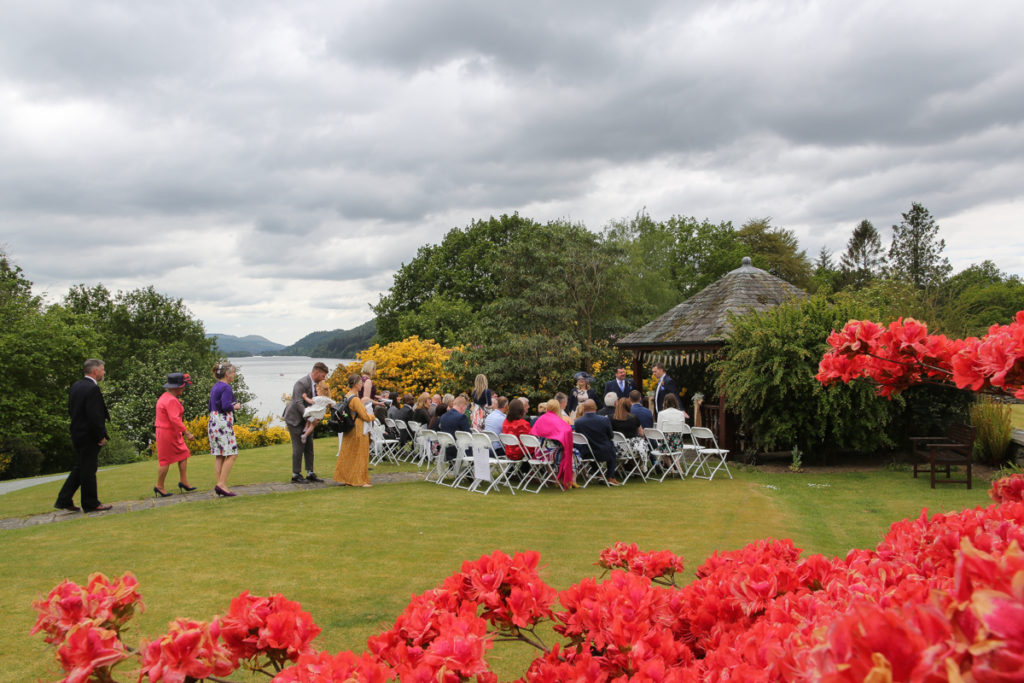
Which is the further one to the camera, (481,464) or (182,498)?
(481,464)

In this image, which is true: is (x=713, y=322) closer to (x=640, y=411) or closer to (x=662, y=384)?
(x=662, y=384)

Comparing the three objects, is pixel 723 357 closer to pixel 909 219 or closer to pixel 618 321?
pixel 618 321

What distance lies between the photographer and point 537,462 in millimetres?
9219

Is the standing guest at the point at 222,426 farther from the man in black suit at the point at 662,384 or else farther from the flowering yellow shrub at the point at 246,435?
the flowering yellow shrub at the point at 246,435

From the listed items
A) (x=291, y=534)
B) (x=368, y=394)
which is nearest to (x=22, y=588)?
(x=291, y=534)

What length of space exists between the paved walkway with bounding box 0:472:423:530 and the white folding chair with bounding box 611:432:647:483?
3.40 m

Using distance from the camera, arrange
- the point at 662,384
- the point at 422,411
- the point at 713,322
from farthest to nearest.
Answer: the point at 713,322, the point at 422,411, the point at 662,384

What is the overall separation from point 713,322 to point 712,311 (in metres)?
0.87

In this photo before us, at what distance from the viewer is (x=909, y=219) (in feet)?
176

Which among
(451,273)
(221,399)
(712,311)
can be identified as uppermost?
(451,273)

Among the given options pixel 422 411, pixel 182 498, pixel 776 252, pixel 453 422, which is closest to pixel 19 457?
pixel 422 411

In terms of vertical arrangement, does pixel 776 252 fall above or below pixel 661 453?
above

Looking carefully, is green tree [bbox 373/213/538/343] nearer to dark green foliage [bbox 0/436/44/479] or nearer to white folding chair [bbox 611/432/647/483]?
dark green foliage [bbox 0/436/44/479]

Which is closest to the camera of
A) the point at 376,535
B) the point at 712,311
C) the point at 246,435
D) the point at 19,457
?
the point at 376,535
